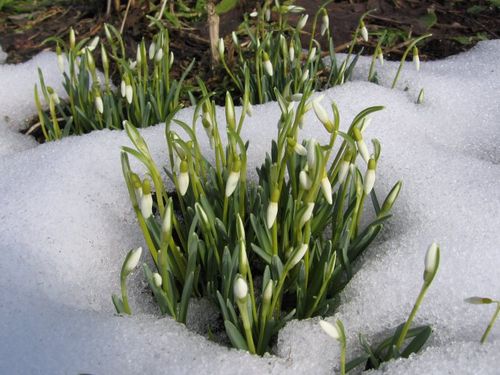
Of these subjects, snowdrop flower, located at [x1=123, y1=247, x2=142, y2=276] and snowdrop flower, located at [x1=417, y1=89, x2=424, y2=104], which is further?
snowdrop flower, located at [x1=417, y1=89, x2=424, y2=104]

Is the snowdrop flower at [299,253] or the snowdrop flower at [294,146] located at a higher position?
the snowdrop flower at [294,146]

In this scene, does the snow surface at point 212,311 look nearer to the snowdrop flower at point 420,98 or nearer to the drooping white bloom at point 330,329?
the snowdrop flower at point 420,98

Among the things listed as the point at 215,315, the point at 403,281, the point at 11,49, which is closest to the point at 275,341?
the point at 215,315

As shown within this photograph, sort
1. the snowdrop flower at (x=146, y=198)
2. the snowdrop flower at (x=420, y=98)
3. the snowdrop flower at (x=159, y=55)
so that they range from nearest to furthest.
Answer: the snowdrop flower at (x=146, y=198), the snowdrop flower at (x=159, y=55), the snowdrop flower at (x=420, y=98)

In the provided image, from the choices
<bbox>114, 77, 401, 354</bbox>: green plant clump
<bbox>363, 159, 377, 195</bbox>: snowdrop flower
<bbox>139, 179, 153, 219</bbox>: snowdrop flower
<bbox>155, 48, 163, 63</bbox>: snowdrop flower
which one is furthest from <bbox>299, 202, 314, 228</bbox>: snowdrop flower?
<bbox>155, 48, 163, 63</bbox>: snowdrop flower

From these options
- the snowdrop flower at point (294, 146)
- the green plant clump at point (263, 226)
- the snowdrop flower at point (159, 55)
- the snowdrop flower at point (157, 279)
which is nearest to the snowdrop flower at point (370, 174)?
the green plant clump at point (263, 226)

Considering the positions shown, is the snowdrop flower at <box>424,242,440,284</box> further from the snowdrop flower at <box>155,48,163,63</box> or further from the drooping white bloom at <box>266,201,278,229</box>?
the snowdrop flower at <box>155,48,163,63</box>

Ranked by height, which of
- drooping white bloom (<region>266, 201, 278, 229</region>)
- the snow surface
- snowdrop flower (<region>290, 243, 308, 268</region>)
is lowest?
the snow surface

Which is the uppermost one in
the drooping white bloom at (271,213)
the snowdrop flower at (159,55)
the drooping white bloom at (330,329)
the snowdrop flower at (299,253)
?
the snowdrop flower at (159,55)
